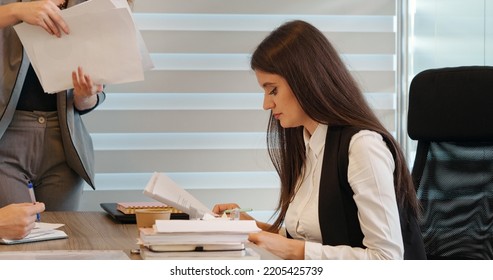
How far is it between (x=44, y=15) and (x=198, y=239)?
117 centimetres

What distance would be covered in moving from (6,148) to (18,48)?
0.36 m

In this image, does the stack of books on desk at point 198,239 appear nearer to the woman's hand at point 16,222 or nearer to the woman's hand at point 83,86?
the woman's hand at point 16,222

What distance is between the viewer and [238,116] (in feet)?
13.3

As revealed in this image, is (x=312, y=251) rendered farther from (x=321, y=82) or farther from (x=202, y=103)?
(x=202, y=103)

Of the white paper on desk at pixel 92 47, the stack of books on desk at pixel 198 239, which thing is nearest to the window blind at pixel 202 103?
the white paper on desk at pixel 92 47

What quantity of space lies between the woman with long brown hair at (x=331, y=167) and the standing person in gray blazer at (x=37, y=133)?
2.89 ft

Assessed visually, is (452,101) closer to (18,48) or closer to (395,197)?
(395,197)

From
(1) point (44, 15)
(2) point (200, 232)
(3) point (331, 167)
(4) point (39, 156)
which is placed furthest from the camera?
(4) point (39, 156)

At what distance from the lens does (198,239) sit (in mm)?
1752

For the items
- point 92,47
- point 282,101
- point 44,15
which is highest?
point 44,15

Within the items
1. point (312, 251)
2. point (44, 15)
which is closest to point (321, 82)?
point (312, 251)

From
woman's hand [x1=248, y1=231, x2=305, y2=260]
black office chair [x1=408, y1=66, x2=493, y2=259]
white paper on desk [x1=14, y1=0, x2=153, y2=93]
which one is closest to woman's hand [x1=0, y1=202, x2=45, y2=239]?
woman's hand [x1=248, y1=231, x2=305, y2=260]
